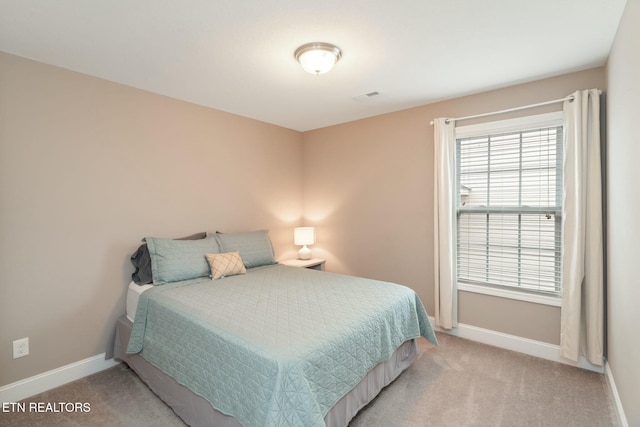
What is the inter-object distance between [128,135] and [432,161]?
2946mm

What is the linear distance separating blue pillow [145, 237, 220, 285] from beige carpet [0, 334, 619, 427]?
0.82 m

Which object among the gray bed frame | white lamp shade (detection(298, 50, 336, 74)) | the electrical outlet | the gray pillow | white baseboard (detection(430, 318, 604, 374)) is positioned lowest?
white baseboard (detection(430, 318, 604, 374))

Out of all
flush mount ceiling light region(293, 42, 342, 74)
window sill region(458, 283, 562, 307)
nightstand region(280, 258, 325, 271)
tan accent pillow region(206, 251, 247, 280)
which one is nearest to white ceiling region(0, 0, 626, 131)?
flush mount ceiling light region(293, 42, 342, 74)

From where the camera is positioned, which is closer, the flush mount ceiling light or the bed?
the bed

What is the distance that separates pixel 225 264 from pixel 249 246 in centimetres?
46

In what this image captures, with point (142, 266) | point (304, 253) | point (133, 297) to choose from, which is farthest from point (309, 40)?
point (304, 253)

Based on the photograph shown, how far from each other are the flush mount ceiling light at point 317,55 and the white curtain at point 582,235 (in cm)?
193

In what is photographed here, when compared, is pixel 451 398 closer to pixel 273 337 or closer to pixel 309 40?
pixel 273 337

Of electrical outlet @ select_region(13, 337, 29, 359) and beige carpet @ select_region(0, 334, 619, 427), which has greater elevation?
electrical outlet @ select_region(13, 337, 29, 359)

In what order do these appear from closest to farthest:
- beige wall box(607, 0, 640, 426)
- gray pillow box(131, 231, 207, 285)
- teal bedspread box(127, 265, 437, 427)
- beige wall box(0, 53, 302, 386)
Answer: teal bedspread box(127, 265, 437, 427)
beige wall box(607, 0, 640, 426)
beige wall box(0, 53, 302, 386)
gray pillow box(131, 231, 207, 285)

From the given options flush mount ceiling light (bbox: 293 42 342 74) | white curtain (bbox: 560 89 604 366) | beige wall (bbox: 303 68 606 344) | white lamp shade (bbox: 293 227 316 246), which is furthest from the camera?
white lamp shade (bbox: 293 227 316 246)

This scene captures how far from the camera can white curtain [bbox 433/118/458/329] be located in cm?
304

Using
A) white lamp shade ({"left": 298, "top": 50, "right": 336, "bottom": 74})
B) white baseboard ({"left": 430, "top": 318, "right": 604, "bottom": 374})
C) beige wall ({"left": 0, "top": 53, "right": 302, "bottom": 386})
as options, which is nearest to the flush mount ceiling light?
white lamp shade ({"left": 298, "top": 50, "right": 336, "bottom": 74})

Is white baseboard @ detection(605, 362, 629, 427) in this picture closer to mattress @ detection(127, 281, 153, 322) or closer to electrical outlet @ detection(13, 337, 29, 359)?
mattress @ detection(127, 281, 153, 322)
